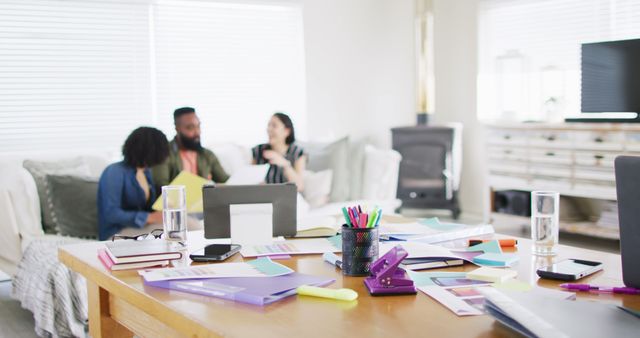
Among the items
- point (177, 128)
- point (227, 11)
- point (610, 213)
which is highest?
point (227, 11)

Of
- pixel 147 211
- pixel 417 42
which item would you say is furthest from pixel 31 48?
pixel 417 42

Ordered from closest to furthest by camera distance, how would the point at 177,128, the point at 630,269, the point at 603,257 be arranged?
1. the point at 630,269
2. the point at 603,257
3. the point at 177,128

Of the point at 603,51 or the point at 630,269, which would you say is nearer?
the point at 630,269

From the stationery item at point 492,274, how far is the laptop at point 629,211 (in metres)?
0.25

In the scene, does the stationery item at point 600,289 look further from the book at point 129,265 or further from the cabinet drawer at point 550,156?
the cabinet drawer at point 550,156

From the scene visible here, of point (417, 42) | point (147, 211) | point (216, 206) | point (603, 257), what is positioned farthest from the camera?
point (417, 42)

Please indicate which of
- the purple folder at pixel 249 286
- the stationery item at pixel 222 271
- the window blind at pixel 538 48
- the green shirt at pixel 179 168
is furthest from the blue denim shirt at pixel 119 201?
the window blind at pixel 538 48

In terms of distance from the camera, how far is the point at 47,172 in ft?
13.8

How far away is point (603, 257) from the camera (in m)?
1.95

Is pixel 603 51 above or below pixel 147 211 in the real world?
above

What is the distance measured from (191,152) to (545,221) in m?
2.95

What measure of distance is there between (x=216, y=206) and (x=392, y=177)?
306 cm

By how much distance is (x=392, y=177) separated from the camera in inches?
203

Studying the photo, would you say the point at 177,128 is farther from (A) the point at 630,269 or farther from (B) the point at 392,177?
(A) the point at 630,269
